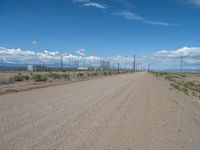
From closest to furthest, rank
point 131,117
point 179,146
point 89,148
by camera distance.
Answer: point 89,148 < point 179,146 < point 131,117

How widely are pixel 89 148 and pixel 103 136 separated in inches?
50.6

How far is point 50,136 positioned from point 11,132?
1.25 metres

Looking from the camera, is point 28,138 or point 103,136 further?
point 103,136

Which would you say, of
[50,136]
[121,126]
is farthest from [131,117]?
[50,136]

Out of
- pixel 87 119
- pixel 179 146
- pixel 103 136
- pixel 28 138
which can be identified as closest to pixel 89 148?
pixel 103 136

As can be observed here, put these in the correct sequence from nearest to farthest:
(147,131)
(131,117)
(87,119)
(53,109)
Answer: (147,131) < (87,119) < (131,117) < (53,109)

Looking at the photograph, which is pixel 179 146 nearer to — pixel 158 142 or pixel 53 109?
pixel 158 142

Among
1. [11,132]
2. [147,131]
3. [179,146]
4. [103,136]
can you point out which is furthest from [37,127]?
[179,146]

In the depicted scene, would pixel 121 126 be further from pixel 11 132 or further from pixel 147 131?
pixel 11 132

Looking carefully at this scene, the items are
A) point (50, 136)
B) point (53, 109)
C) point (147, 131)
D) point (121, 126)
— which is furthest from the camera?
point (53, 109)

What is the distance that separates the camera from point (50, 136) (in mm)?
7645

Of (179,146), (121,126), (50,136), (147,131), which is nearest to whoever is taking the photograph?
(179,146)

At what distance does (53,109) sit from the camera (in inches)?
497

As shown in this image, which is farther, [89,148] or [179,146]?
[179,146]
